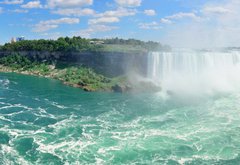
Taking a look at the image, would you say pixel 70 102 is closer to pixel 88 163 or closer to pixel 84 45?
pixel 88 163

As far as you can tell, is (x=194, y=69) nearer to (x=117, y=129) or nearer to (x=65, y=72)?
(x=65, y=72)

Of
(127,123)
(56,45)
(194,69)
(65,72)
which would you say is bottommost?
(127,123)

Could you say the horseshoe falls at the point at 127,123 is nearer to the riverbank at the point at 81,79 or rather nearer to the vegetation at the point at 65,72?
the riverbank at the point at 81,79

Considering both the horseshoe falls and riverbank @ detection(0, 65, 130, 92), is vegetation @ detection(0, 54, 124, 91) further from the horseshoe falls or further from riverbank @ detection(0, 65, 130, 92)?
the horseshoe falls

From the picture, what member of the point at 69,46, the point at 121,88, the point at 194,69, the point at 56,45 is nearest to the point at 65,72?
the point at 69,46

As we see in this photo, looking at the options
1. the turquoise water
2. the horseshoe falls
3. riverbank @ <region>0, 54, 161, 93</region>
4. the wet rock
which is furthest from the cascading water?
the turquoise water

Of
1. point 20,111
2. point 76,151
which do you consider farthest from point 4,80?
point 76,151

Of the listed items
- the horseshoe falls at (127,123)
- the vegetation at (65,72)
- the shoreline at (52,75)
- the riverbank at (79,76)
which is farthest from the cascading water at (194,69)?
the shoreline at (52,75)
